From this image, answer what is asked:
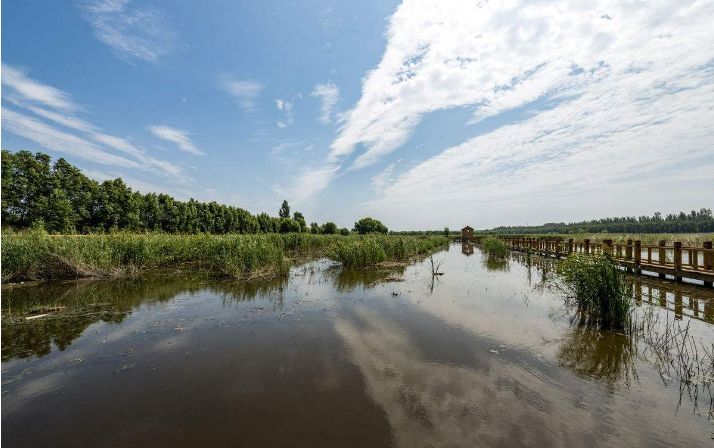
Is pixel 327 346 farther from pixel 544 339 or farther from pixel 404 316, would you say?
pixel 544 339

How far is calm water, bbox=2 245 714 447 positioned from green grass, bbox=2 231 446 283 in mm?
4346

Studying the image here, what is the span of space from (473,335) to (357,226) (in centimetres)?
6851

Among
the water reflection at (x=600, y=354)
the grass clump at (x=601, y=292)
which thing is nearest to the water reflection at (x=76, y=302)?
the water reflection at (x=600, y=354)

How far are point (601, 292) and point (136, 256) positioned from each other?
15.6 m

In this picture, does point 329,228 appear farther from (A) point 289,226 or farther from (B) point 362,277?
(B) point 362,277

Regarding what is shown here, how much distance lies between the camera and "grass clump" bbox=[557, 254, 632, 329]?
18.9ft

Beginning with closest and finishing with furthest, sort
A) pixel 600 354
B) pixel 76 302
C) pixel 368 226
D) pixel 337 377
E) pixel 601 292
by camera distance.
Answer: pixel 337 377 < pixel 600 354 < pixel 601 292 < pixel 76 302 < pixel 368 226

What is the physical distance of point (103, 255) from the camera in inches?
472

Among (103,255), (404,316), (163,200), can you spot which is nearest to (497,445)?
(404,316)

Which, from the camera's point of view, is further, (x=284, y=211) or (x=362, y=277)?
(x=284, y=211)

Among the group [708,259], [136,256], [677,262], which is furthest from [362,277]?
[708,259]

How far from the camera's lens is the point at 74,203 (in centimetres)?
2972

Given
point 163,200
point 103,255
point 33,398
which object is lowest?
point 33,398

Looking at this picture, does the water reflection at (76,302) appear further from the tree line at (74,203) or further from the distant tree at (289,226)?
the distant tree at (289,226)
